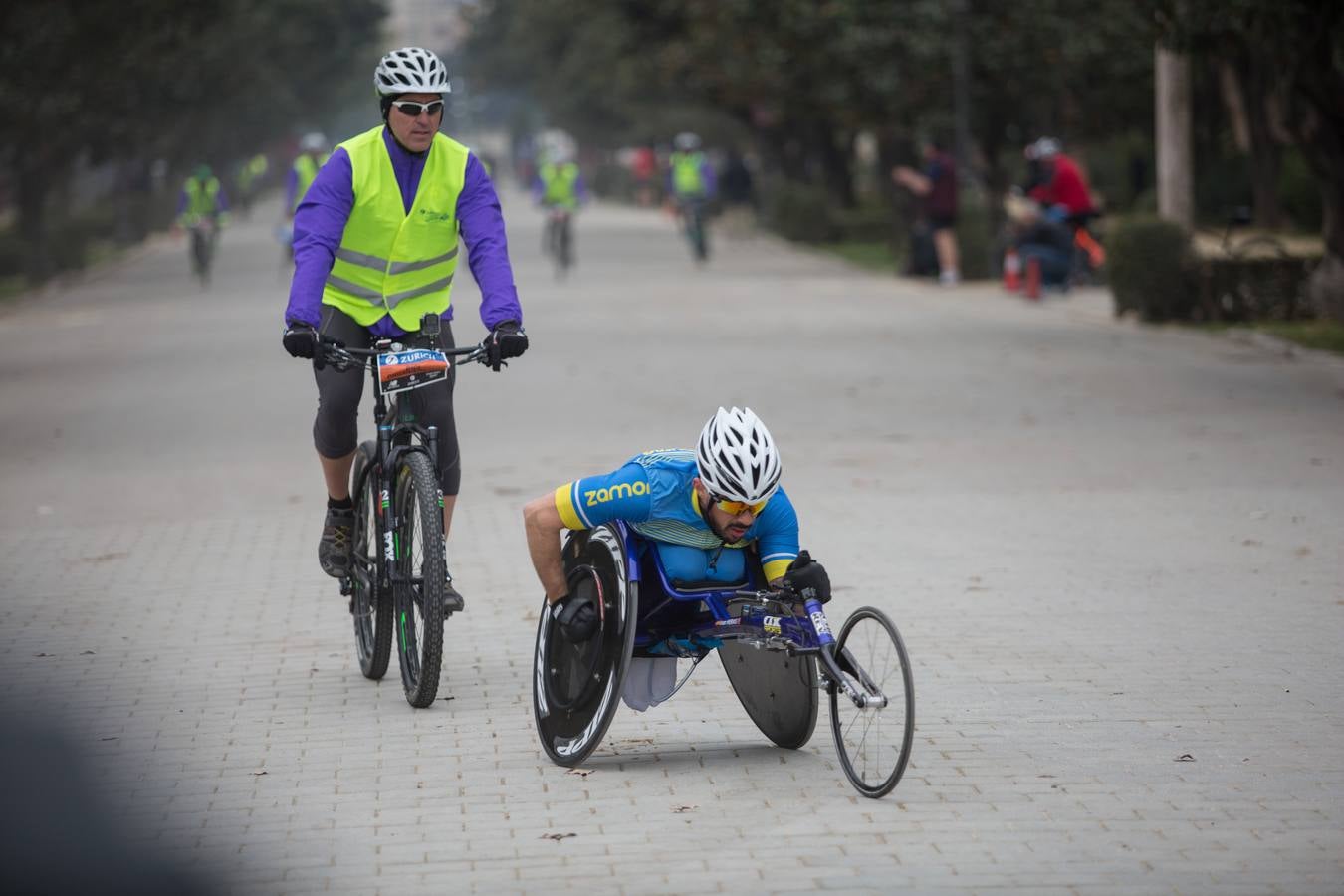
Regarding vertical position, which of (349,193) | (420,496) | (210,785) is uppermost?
(349,193)

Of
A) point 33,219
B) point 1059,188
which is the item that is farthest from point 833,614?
point 33,219

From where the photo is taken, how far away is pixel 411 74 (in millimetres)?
7047

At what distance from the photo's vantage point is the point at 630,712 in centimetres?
689

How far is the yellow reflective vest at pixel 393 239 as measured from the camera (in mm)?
7230

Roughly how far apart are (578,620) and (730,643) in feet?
1.87

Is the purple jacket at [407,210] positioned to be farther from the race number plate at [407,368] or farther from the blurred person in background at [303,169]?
the blurred person in background at [303,169]

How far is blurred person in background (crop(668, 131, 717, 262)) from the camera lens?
110ft

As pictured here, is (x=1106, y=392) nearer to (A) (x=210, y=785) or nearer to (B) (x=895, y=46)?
(A) (x=210, y=785)

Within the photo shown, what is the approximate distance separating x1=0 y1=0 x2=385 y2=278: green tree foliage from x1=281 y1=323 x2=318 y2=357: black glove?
25.7m

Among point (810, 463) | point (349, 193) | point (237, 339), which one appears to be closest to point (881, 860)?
point (349, 193)

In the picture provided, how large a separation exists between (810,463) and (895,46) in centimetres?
1979

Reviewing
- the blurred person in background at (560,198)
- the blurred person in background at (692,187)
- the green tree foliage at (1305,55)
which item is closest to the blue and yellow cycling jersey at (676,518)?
the green tree foliage at (1305,55)

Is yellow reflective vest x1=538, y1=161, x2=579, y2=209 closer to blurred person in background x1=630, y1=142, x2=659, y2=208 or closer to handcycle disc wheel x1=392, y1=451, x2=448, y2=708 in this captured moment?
handcycle disc wheel x1=392, y1=451, x2=448, y2=708

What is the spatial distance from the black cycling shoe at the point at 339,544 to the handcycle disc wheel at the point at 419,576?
57cm
